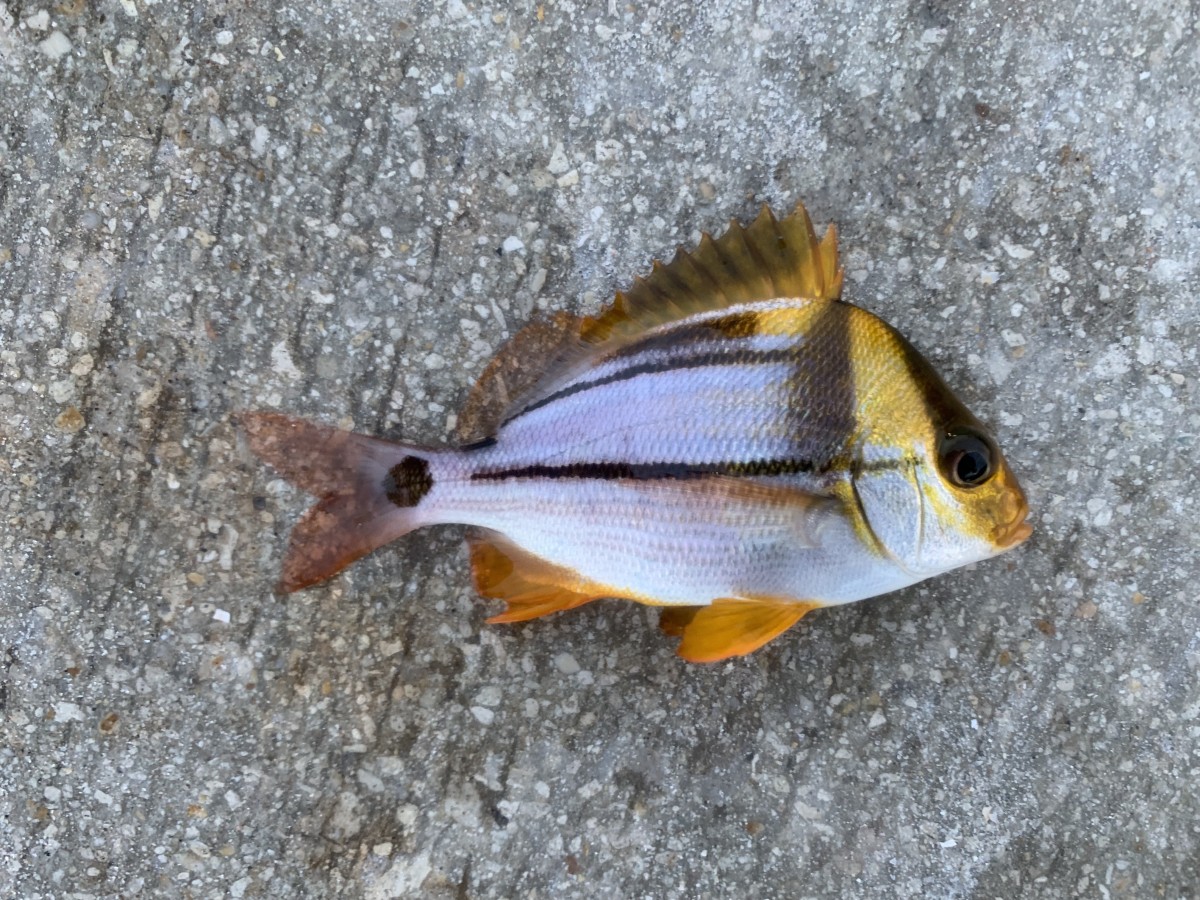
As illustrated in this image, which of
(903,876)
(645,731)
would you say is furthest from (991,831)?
(645,731)

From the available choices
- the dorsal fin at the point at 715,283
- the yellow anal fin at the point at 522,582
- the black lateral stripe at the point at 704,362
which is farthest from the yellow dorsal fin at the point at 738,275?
the yellow anal fin at the point at 522,582

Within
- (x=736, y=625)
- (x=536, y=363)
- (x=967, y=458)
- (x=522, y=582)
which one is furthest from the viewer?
(x=536, y=363)

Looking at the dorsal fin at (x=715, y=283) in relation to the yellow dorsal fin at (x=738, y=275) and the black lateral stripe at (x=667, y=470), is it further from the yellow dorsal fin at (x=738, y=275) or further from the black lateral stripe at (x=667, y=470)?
the black lateral stripe at (x=667, y=470)

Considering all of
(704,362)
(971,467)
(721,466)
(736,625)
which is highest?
(704,362)

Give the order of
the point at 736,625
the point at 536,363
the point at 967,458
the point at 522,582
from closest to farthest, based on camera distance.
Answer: the point at 967,458
the point at 736,625
the point at 522,582
the point at 536,363

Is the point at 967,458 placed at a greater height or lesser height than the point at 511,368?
lesser

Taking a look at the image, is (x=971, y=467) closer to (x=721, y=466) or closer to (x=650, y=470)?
(x=721, y=466)

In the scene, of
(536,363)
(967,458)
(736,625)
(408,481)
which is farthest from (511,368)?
(967,458)

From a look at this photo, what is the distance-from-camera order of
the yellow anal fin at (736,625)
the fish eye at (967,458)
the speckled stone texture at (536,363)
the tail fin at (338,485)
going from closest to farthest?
the fish eye at (967,458) → the yellow anal fin at (736,625) → the tail fin at (338,485) → the speckled stone texture at (536,363)
